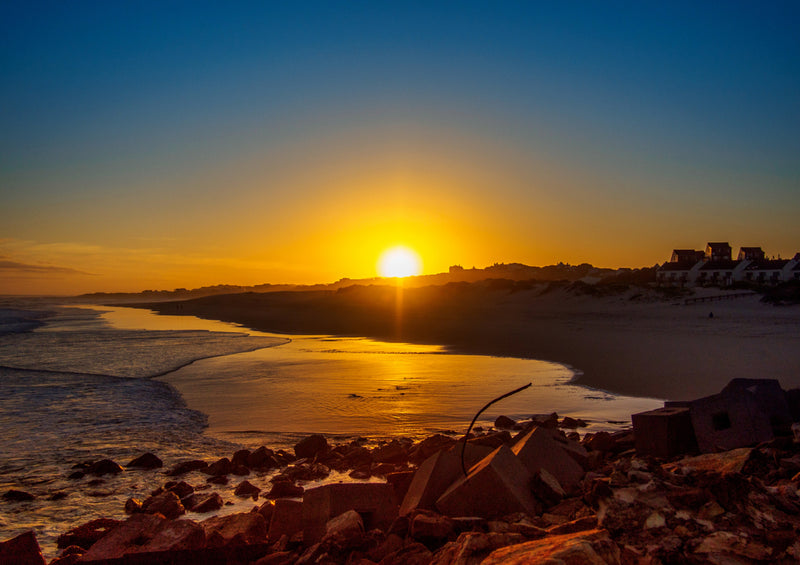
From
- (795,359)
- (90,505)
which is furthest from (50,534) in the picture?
(795,359)

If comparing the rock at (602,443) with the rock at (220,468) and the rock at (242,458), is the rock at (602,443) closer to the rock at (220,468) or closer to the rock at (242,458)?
the rock at (242,458)

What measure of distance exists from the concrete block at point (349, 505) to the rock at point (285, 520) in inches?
2.0

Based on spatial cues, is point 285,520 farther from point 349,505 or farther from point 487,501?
point 487,501

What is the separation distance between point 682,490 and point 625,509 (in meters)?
0.42

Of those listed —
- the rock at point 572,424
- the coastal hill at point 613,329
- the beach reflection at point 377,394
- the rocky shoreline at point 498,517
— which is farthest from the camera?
the coastal hill at point 613,329

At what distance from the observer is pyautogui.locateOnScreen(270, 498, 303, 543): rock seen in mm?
4262

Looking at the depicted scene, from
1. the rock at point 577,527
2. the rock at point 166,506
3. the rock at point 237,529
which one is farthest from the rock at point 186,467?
the rock at point 577,527

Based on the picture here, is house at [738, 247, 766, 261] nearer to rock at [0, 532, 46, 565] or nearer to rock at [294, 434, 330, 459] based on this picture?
rock at [294, 434, 330, 459]

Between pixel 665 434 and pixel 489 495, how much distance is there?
238cm

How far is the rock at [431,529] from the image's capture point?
3.77m

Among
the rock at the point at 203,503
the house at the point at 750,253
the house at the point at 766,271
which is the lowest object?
the rock at the point at 203,503

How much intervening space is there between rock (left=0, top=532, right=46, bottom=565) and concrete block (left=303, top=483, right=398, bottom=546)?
1.81 meters

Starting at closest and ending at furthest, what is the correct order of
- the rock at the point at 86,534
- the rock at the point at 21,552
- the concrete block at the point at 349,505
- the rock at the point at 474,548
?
the rock at the point at 474,548 → the rock at the point at 21,552 → the concrete block at the point at 349,505 → the rock at the point at 86,534

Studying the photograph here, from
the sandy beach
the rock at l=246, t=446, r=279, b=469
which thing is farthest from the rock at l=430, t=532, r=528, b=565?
the sandy beach
